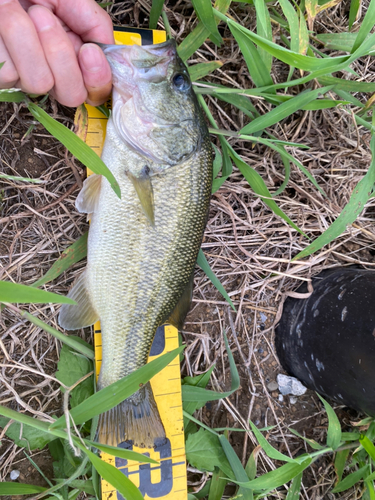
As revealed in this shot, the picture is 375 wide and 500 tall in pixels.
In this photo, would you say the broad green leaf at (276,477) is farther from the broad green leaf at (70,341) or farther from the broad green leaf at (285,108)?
the broad green leaf at (285,108)

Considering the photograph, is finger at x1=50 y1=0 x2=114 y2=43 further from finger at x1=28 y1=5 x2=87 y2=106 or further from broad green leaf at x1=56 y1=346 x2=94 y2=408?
broad green leaf at x1=56 y1=346 x2=94 y2=408

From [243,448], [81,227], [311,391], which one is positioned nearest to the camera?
[81,227]

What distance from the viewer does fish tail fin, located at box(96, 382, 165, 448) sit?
5.94 ft

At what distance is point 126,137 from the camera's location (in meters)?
1.71

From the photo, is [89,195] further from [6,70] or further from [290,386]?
[290,386]

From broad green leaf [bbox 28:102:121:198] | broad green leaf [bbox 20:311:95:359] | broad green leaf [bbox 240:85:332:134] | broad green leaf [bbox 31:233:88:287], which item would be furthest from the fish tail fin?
broad green leaf [bbox 240:85:332:134]

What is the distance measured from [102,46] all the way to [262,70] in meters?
0.83

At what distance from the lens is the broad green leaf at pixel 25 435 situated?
5.93ft

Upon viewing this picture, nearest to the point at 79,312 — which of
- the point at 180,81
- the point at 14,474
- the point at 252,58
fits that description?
the point at 14,474

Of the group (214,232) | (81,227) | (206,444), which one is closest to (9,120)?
(81,227)

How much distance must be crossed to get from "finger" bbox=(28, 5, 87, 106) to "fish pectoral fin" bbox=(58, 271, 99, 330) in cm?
93

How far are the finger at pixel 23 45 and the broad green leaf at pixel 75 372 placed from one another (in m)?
1.39

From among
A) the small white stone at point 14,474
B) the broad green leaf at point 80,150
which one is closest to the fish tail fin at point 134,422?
the small white stone at point 14,474

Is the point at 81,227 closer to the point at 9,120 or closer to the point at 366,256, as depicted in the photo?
the point at 9,120
